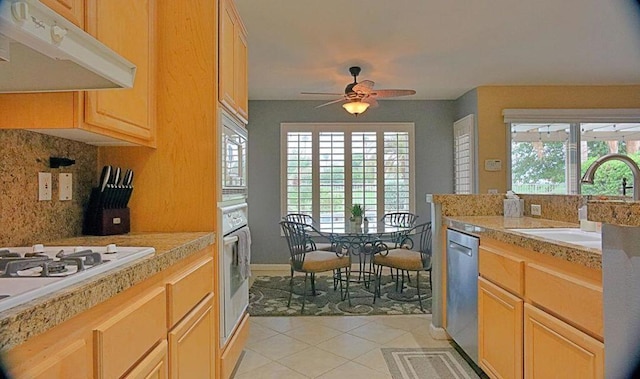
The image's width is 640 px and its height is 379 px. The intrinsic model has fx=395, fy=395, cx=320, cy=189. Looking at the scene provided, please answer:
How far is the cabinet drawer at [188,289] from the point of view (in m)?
1.44

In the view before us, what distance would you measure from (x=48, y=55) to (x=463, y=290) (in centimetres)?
249

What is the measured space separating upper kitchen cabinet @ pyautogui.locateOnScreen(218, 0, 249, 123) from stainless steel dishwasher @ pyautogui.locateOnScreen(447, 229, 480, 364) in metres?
1.69

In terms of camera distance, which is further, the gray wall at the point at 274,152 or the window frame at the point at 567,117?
the gray wall at the point at 274,152

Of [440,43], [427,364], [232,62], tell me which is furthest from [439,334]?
[440,43]

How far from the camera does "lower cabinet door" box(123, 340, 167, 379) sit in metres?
1.14

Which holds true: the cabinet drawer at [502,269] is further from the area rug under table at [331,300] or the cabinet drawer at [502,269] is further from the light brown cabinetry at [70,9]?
the light brown cabinetry at [70,9]

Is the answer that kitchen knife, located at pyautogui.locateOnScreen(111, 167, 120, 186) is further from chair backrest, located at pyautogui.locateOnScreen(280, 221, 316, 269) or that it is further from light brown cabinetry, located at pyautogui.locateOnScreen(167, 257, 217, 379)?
chair backrest, located at pyautogui.locateOnScreen(280, 221, 316, 269)

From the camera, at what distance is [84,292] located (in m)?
0.89

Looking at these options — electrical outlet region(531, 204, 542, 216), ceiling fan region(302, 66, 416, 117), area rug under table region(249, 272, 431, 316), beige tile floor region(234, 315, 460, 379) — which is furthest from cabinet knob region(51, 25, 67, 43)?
ceiling fan region(302, 66, 416, 117)

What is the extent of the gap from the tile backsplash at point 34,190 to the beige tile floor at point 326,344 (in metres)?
1.38

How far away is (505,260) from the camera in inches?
78.4

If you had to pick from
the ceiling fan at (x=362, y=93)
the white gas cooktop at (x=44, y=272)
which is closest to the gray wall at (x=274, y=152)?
the ceiling fan at (x=362, y=93)

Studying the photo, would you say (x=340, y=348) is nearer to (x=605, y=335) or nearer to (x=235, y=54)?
(x=605, y=335)

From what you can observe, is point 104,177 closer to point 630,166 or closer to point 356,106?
point 630,166
